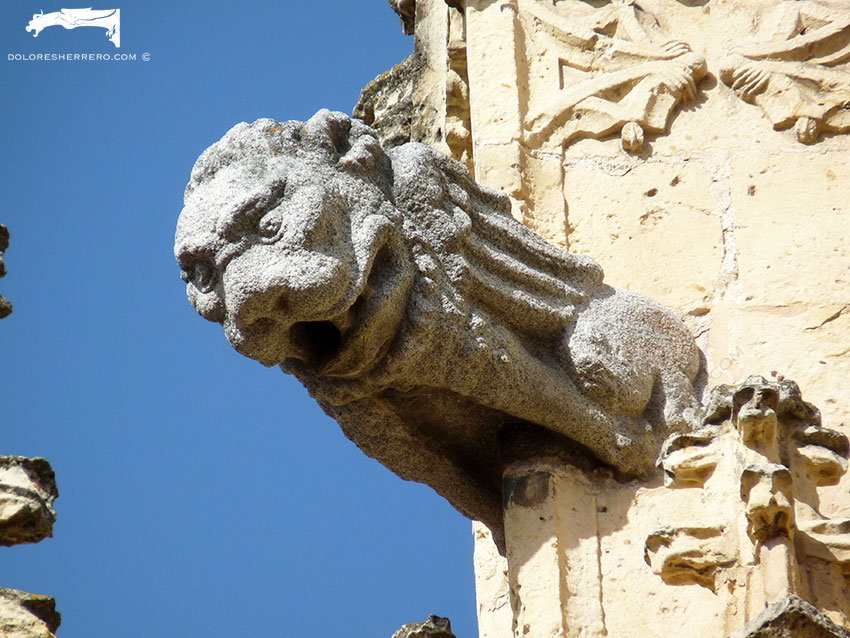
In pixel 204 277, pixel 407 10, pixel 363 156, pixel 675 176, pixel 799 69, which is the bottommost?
pixel 204 277

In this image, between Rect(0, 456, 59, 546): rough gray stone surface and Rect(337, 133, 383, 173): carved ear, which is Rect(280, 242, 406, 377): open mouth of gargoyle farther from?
Rect(0, 456, 59, 546): rough gray stone surface

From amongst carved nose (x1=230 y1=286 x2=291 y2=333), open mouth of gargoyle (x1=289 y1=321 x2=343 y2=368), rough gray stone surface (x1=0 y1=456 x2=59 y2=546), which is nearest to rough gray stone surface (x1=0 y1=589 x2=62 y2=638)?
rough gray stone surface (x1=0 y1=456 x2=59 y2=546)

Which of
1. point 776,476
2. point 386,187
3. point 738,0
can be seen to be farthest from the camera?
point 738,0

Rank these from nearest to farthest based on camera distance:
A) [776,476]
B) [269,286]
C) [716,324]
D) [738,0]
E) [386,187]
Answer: [776,476], [269,286], [386,187], [716,324], [738,0]

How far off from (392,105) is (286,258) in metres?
2.03

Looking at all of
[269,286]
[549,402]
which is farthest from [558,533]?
[269,286]

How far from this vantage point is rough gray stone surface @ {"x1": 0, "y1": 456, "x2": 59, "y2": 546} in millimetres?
2760

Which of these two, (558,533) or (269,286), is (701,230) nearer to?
(558,533)

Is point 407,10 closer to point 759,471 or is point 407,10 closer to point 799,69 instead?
point 799,69

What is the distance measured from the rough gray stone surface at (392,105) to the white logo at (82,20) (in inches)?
385

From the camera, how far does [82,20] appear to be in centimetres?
1509

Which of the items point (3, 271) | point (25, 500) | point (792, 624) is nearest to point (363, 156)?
point (3, 271)

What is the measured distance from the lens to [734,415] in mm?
2980

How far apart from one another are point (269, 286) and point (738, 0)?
170 cm
